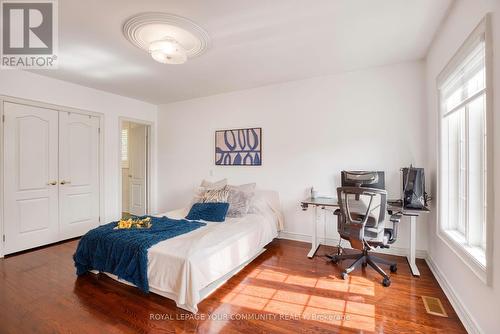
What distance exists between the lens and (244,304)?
2.15m

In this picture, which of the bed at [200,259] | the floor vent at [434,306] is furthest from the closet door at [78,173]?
the floor vent at [434,306]

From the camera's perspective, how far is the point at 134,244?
2250 mm

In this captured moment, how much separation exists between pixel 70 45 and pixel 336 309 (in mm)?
3982

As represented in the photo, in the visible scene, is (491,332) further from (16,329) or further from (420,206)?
(16,329)

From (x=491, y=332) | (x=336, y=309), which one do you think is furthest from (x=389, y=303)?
(x=491, y=332)

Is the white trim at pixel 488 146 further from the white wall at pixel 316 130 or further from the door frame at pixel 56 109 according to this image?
the door frame at pixel 56 109

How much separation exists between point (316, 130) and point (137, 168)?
4.24m

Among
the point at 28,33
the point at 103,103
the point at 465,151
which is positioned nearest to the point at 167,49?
the point at 28,33

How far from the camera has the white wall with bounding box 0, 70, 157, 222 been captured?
133 inches

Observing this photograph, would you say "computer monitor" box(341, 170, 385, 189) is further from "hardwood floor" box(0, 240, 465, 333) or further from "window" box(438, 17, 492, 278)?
"hardwood floor" box(0, 240, 465, 333)

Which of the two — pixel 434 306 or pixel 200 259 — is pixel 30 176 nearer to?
pixel 200 259

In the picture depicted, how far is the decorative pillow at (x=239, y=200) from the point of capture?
3.38 m

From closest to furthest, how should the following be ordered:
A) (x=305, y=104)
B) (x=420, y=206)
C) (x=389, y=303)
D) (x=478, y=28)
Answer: (x=478, y=28) < (x=389, y=303) < (x=420, y=206) < (x=305, y=104)

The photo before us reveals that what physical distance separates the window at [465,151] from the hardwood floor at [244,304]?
2.21 ft
